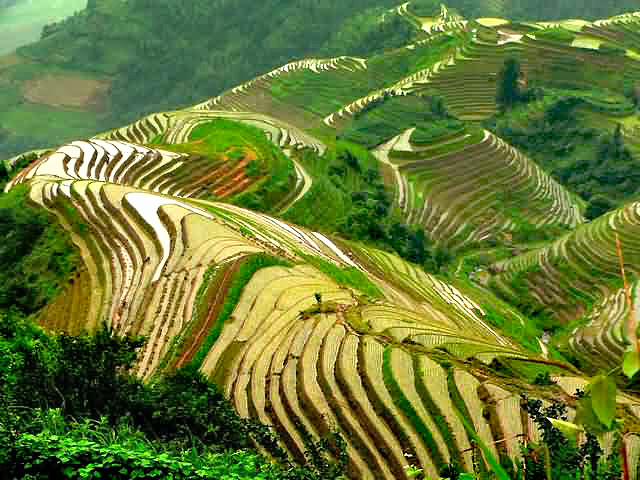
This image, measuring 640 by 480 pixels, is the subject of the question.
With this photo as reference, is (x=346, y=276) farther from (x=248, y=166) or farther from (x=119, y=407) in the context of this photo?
(x=119, y=407)

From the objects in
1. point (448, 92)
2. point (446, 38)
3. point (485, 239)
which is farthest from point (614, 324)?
point (446, 38)

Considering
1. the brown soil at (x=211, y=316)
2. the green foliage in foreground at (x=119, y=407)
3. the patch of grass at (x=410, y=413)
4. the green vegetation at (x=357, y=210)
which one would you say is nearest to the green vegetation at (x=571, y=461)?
the patch of grass at (x=410, y=413)

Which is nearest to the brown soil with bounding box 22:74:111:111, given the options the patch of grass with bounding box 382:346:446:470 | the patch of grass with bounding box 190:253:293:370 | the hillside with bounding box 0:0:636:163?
the hillside with bounding box 0:0:636:163

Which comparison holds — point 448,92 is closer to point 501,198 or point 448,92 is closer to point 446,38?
point 446,38

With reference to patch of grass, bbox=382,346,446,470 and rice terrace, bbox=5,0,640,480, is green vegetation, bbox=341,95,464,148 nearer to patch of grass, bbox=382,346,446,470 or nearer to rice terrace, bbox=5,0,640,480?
rice terrace, bbox=5,0,640,480

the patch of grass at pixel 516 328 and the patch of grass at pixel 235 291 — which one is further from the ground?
the patch of grass at pixel 235 291

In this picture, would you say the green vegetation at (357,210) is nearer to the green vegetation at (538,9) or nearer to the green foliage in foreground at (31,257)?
the green foliage in foreground at (31,257)
